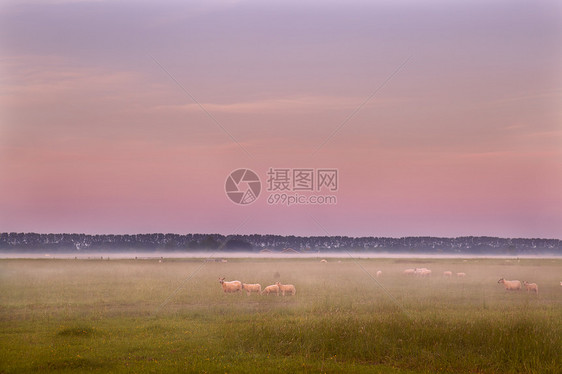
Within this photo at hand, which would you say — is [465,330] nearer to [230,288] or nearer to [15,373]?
[15,373]

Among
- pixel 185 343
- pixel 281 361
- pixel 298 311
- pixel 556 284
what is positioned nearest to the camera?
pixel 281 361

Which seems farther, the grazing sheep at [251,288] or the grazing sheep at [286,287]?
the grazing sheep at [251,288]

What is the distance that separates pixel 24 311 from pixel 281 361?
17.9 meters

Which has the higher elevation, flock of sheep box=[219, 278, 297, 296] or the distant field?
flock of sheep box=[219, 278, 297, 296]

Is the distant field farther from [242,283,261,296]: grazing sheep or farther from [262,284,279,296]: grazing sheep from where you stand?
[242,283,261,296]: grazing sheep

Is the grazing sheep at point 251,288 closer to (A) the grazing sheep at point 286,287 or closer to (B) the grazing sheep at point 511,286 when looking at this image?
(A) the grazing sheep at point 286,287

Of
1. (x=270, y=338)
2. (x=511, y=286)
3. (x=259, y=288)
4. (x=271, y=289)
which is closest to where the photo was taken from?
(x=270, y=338)

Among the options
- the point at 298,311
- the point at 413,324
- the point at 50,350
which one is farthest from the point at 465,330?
the point at 50,350

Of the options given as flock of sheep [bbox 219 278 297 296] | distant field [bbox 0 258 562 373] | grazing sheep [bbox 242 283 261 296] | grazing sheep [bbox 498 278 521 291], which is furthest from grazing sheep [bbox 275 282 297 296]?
grazing sheep [bbox 498 278 521 291]

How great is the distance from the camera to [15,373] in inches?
637

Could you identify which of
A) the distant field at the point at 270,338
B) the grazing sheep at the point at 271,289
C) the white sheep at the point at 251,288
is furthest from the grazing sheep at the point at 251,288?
the distant field at the point at 270,338

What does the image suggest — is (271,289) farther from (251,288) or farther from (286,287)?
(251,288)

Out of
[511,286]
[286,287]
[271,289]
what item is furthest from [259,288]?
[511,286]

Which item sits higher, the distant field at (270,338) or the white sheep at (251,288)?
the white sheep at (251,288)
